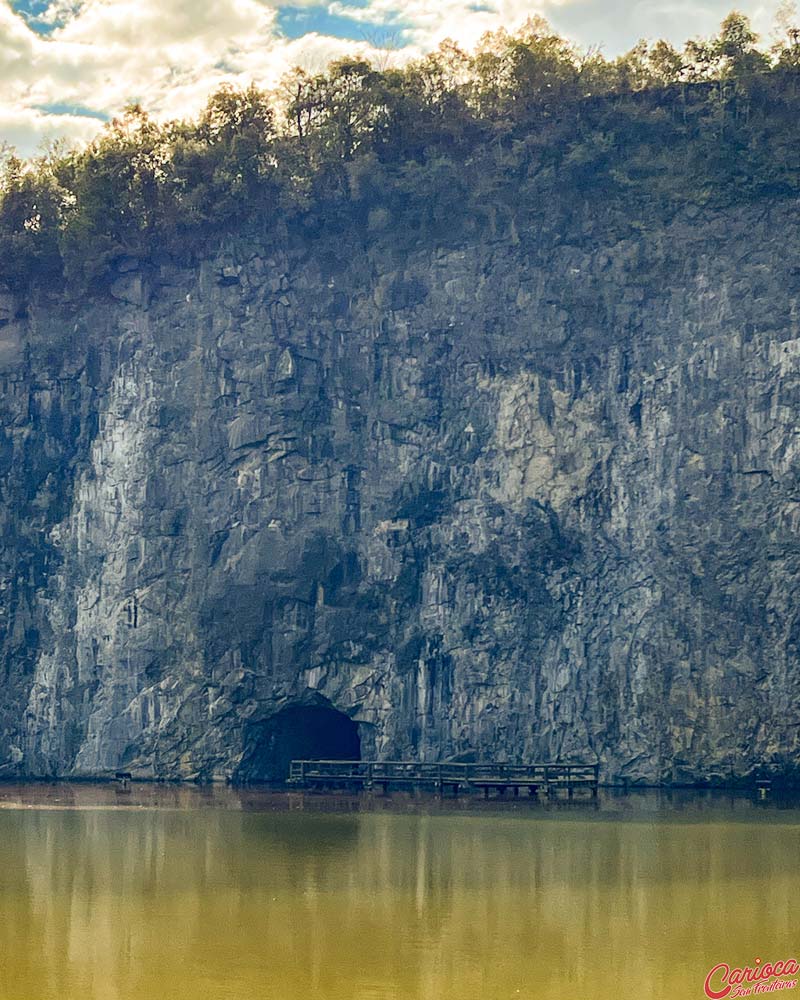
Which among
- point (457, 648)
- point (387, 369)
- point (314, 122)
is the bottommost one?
point (457, 648)

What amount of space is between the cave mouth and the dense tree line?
673 inches

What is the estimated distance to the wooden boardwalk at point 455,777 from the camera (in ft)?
145

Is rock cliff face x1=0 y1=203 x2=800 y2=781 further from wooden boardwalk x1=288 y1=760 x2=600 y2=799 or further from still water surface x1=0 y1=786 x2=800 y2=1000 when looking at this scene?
still water surface x1=0 y1=786 x2=800 y2=1000

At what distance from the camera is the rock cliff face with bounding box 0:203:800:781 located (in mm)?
47875

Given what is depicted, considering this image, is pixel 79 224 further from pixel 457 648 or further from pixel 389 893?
pixel 389 893

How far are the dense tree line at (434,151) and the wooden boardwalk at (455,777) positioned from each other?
60.6ft

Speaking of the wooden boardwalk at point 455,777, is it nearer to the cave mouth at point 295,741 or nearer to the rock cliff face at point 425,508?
the rock cliff face at point 425,508

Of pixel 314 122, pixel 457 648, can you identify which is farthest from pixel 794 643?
pixel 314 122

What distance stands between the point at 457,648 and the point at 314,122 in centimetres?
2003

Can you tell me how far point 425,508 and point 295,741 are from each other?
9.03m

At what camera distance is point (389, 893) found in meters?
23.2

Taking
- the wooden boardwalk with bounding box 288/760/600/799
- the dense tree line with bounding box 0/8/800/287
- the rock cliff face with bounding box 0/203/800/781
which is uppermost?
the dense tree line with bounding box 0/8/800/287

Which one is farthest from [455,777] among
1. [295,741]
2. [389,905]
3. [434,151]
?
[389,905]

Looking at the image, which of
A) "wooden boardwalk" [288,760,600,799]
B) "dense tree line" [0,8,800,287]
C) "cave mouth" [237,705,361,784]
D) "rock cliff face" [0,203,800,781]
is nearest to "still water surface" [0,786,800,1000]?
"wooden boardwalk" [288,760,600,799]
